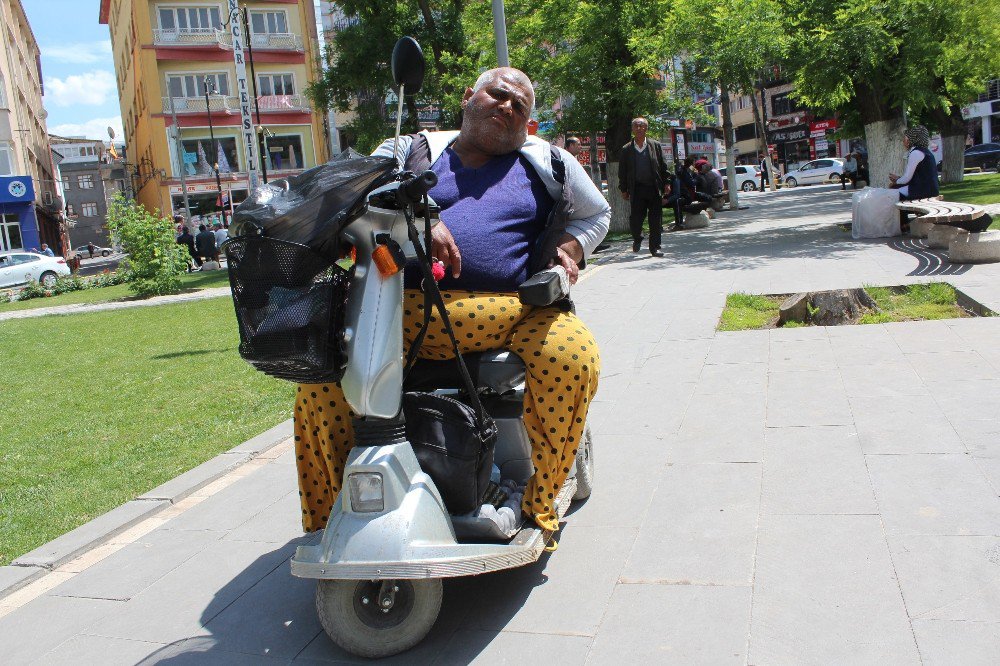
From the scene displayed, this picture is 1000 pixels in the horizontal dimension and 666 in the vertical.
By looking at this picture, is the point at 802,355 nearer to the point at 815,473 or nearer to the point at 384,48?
the point at 815,473

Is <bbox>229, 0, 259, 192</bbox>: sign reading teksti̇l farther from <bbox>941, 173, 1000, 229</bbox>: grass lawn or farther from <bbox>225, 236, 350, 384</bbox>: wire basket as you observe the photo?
<bbox>941, 173, 1000, 229</bbox>: grass lawn

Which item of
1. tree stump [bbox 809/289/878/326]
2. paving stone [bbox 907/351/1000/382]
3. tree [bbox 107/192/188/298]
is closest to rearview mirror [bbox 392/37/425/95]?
paving stone [bbox 907/351/1000/382]

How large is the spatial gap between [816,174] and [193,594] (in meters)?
47.0

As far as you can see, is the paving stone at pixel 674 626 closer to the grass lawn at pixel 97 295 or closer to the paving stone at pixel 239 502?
the paving stone at pixel 239 502

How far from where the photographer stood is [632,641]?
270cm

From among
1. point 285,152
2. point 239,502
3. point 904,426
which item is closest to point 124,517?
point 239,502

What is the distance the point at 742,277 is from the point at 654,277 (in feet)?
3.93

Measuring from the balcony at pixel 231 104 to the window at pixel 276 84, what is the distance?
1.31 feet

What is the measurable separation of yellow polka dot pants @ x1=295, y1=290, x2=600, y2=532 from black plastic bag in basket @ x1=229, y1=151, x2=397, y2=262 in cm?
56

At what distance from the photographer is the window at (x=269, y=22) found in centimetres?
4897

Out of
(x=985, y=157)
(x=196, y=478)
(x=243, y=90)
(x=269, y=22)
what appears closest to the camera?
(x=196, y=478)

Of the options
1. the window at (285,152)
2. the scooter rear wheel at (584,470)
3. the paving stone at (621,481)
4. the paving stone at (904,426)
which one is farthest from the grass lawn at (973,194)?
the window at (285,152)

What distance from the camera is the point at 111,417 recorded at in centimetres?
662

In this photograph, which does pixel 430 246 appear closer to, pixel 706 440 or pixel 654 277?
pixel 706 440
